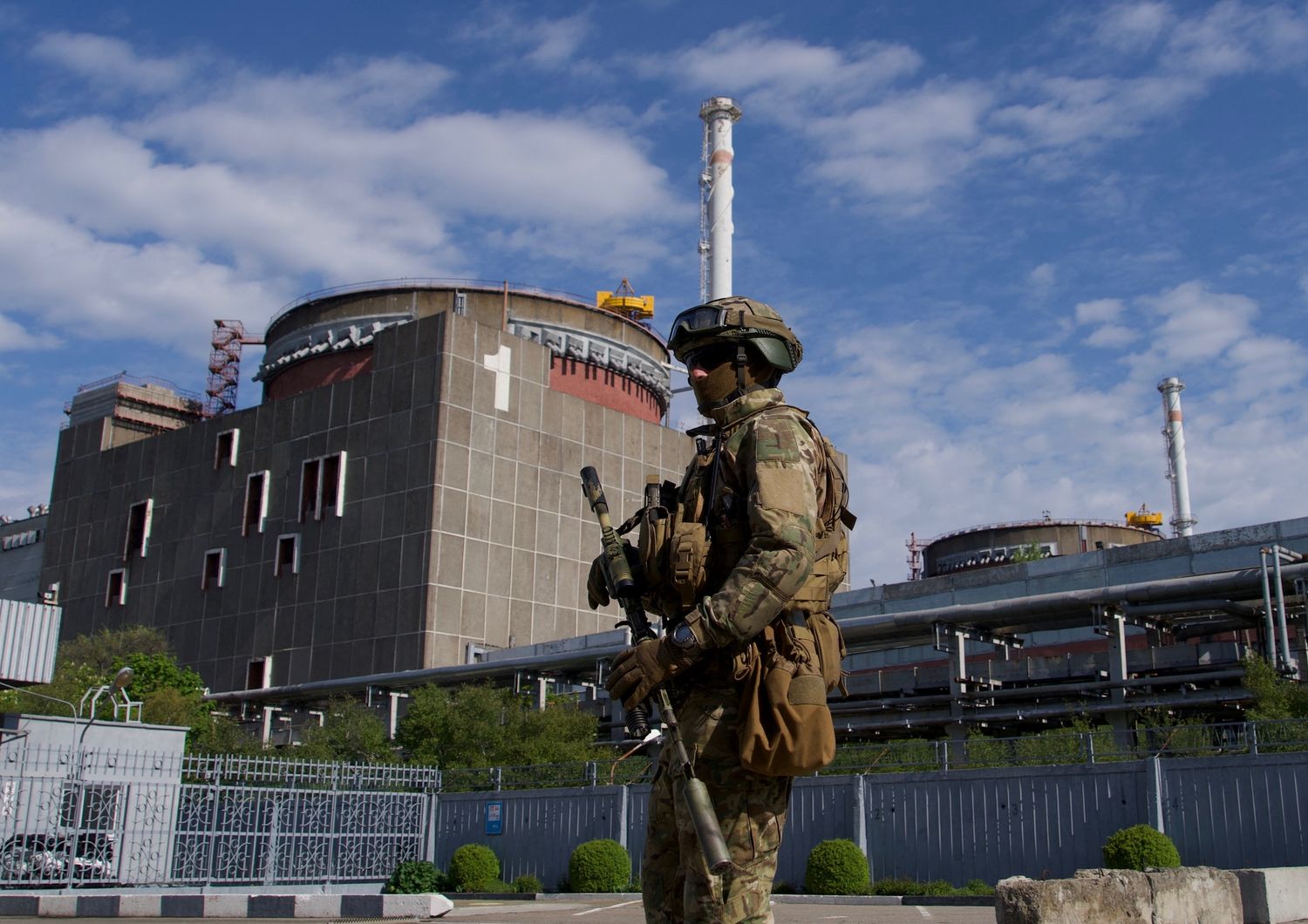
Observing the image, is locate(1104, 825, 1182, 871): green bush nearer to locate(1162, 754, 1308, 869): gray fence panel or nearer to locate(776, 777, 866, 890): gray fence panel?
locate(1162, 754, 1308, 869): gray fence panel

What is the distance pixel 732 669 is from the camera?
4.47 meters

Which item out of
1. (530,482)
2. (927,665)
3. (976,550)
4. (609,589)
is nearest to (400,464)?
(530,482)

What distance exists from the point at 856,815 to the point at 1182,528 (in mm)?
55355

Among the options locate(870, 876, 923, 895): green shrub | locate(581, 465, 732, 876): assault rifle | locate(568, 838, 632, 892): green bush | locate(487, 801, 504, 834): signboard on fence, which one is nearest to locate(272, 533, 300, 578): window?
locate(487, 801, 504, 834): signboard on fence

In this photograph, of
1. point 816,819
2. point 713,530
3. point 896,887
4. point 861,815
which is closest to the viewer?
point 713,530

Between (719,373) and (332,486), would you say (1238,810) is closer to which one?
(719,373)

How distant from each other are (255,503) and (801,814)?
142 ft

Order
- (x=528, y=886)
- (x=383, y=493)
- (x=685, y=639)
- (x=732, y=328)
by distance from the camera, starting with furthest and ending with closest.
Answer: (x=383, y=493)
(x=528, y=886)
(x=732, y=328)
(x=685, y=639)

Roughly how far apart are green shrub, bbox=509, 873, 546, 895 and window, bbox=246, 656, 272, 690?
113 ft

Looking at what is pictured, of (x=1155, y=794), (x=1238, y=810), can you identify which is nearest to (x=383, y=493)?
(x=1155, y=794)

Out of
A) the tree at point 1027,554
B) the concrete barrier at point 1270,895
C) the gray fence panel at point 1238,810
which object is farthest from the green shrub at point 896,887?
the tree at point 1027,554

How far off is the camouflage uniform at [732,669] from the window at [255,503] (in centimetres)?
5648

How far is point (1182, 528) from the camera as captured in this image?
2756 inches

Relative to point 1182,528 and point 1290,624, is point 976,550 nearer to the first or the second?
point 1182,528
